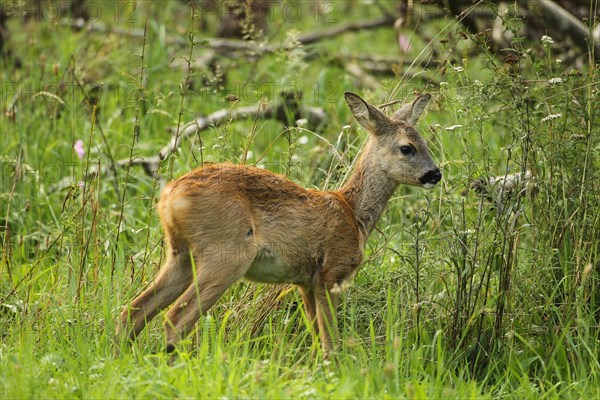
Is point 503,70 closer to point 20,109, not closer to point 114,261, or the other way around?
point 114,261

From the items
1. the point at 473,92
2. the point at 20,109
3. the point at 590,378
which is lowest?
the point at 590,378

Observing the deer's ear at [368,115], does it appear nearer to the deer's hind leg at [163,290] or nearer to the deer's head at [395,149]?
the deer's head at [395,149]

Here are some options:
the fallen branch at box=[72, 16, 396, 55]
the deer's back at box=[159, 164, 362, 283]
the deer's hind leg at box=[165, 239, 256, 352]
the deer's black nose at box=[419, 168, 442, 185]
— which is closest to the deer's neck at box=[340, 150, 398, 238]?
the deer's back at box=[159, 164, 362, 283]

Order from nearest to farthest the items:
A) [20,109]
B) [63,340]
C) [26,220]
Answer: [63,340]
[26,220]
[20,109]

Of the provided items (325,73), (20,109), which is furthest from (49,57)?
(325,73)

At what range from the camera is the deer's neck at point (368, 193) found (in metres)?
6.36

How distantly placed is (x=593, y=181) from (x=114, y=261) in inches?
119

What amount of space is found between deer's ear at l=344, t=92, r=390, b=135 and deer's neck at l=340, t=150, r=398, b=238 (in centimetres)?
20

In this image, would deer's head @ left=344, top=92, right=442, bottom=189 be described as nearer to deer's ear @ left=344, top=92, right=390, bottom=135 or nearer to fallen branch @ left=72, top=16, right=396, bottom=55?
deer's ear @ left=344, top=92, right=390, bottom=135

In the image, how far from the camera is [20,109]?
812 centimetres

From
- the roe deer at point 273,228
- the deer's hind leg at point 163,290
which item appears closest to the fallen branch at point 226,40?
the roe deer at point 273,228

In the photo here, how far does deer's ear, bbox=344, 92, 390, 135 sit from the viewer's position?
634 cm

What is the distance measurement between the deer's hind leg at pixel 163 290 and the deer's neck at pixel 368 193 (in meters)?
1.24

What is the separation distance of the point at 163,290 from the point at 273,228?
2.33ft
